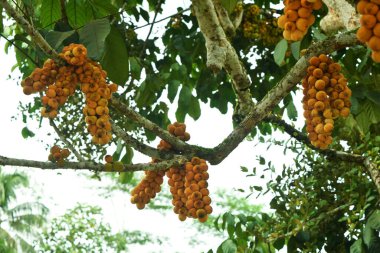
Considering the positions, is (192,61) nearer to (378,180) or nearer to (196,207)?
(378,180)

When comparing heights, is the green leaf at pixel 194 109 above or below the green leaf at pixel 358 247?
above

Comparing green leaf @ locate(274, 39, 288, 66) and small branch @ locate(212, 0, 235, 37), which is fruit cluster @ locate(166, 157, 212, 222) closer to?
green leaf @ locate(274, 39, 288, 66)

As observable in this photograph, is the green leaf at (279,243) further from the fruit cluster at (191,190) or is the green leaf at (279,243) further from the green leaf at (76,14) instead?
the green leaf at (76,14)

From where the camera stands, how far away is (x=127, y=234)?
51.5ft

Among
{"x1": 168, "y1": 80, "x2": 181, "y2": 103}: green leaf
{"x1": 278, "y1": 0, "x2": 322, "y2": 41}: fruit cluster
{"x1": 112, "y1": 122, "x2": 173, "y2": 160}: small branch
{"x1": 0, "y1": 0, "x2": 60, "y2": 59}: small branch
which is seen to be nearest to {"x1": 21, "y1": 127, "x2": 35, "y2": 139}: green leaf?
{"x1": 168, "y1": 80, "x2": 181, "y2": 103}: green leaf

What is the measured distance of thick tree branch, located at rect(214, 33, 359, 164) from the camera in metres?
2.12

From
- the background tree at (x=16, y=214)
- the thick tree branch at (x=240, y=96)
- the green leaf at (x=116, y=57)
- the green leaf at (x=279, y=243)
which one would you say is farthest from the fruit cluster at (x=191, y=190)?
the background tree at (x=16, y=214)

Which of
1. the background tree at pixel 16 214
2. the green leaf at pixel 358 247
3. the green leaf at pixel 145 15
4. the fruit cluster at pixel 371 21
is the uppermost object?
the background tree at pixel 16 214

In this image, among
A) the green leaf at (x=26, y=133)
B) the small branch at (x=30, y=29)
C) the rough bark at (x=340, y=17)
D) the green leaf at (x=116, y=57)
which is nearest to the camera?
the small branch at (x=30, y=29)

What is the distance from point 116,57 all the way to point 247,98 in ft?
2.34

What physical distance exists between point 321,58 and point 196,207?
59 cm

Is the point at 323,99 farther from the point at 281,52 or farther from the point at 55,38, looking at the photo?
the point at 55,38

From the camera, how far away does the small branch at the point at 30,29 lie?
6.03ft

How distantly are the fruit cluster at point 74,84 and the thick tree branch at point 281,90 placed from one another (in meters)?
0.60
